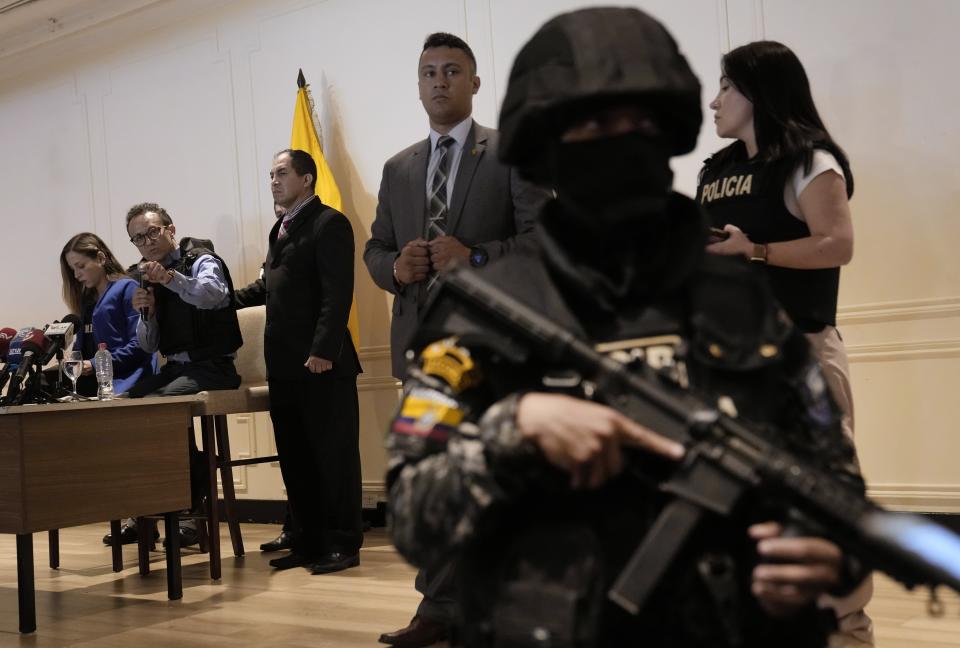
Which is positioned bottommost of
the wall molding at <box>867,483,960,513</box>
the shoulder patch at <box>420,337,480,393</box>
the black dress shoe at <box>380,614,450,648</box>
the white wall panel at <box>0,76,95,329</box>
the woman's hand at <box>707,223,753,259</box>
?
the black dress shoe at <box>380,614,450,648</box>

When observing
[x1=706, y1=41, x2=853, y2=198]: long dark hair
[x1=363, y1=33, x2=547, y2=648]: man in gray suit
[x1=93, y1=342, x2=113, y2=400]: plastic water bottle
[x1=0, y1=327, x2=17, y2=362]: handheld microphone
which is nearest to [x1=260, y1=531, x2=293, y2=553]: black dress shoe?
[x1=93, y1=342, x2=113, y2=400]: plastic water bottle

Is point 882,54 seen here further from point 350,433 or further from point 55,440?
point 55,440

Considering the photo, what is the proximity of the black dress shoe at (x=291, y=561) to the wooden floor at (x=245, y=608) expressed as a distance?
42 mm

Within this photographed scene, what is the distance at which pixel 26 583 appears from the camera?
3449 millimetres

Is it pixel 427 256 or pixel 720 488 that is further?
pixel 427 256

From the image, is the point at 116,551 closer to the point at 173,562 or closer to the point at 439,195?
the point at 173,562

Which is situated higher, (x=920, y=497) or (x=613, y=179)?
(x=613, y=179)

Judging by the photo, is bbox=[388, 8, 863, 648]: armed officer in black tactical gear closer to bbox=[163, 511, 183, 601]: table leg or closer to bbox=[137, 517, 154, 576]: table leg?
bbox=[163, 511, 183, 601]: table leg

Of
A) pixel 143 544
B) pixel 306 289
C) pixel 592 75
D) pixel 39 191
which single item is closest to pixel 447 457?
pixel 592 75

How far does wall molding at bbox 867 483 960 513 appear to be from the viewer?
12.3 ft

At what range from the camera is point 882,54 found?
386cm

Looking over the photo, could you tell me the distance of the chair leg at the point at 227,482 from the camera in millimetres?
4629

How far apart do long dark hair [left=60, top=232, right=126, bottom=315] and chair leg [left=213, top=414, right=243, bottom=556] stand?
4.08 feet

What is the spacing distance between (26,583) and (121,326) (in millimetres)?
1934
